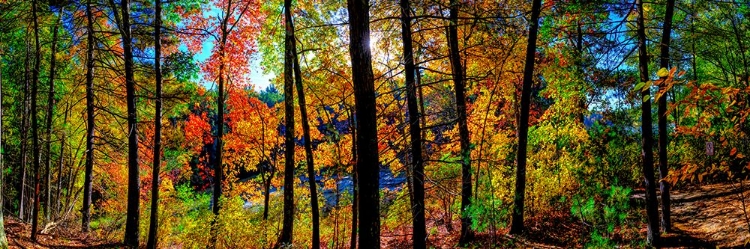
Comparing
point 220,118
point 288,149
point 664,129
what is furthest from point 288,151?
point 664,129

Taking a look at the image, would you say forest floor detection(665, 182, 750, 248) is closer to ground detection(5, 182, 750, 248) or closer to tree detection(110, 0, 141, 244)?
ground detection(5, 182, 750, 248)

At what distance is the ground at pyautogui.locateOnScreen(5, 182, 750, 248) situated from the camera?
24.4ft

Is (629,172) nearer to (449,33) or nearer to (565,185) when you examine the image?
(565,185)

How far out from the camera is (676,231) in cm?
810

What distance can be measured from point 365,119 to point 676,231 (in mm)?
7182

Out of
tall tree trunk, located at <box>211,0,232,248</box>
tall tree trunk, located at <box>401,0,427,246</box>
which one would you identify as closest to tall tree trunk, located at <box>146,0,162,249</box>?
tall tree trunk, located at <box>211,0,232,248</box>

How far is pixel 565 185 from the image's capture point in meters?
10.5

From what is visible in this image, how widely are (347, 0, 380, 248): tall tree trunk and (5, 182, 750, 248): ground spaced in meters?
1.37

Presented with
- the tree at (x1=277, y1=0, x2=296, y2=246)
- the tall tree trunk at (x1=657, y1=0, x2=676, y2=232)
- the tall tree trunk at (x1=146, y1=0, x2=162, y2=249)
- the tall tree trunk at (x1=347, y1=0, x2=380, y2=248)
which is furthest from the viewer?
the tree at (x1=277, y1=0, x2=296, y2=246)

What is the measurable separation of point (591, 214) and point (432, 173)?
5322 millimetres

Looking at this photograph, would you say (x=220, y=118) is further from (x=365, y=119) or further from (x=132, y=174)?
(x=365, y=119)

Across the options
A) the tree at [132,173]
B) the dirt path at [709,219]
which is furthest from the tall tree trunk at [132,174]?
the dirt path at [709,219]

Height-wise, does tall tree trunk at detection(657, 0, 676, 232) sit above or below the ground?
above

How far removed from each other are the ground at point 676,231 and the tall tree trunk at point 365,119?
4.49 feet
